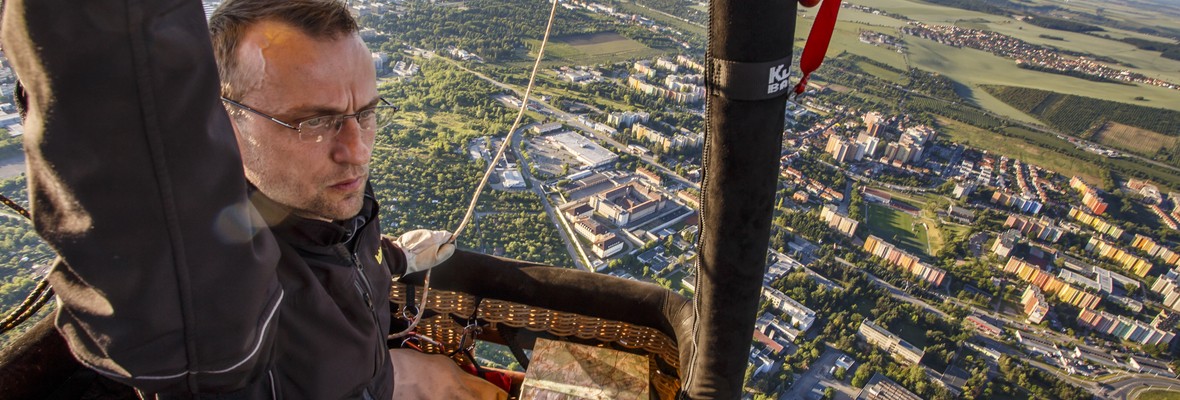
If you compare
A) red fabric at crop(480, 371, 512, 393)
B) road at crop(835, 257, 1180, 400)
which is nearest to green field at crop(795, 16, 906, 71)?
road at crop(835, 257, 1180, 400)

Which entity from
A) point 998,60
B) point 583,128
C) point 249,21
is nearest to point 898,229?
point 583,128

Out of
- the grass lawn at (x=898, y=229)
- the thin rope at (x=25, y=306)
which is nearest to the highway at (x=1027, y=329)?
the grass lawn at (x=898, y=229)

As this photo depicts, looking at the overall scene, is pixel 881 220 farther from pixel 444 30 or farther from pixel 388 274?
pixel 444 30

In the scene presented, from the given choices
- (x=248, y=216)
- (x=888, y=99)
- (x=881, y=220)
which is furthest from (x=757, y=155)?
(x=888, y=99)

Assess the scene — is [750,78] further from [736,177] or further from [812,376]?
[812,376]

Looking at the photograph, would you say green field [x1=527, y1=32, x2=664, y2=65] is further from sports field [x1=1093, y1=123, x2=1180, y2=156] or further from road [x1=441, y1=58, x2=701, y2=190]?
sports field [x1=1093, y1=123, x2=1180, y2=156]

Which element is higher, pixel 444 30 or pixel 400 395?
pixel 400 395
